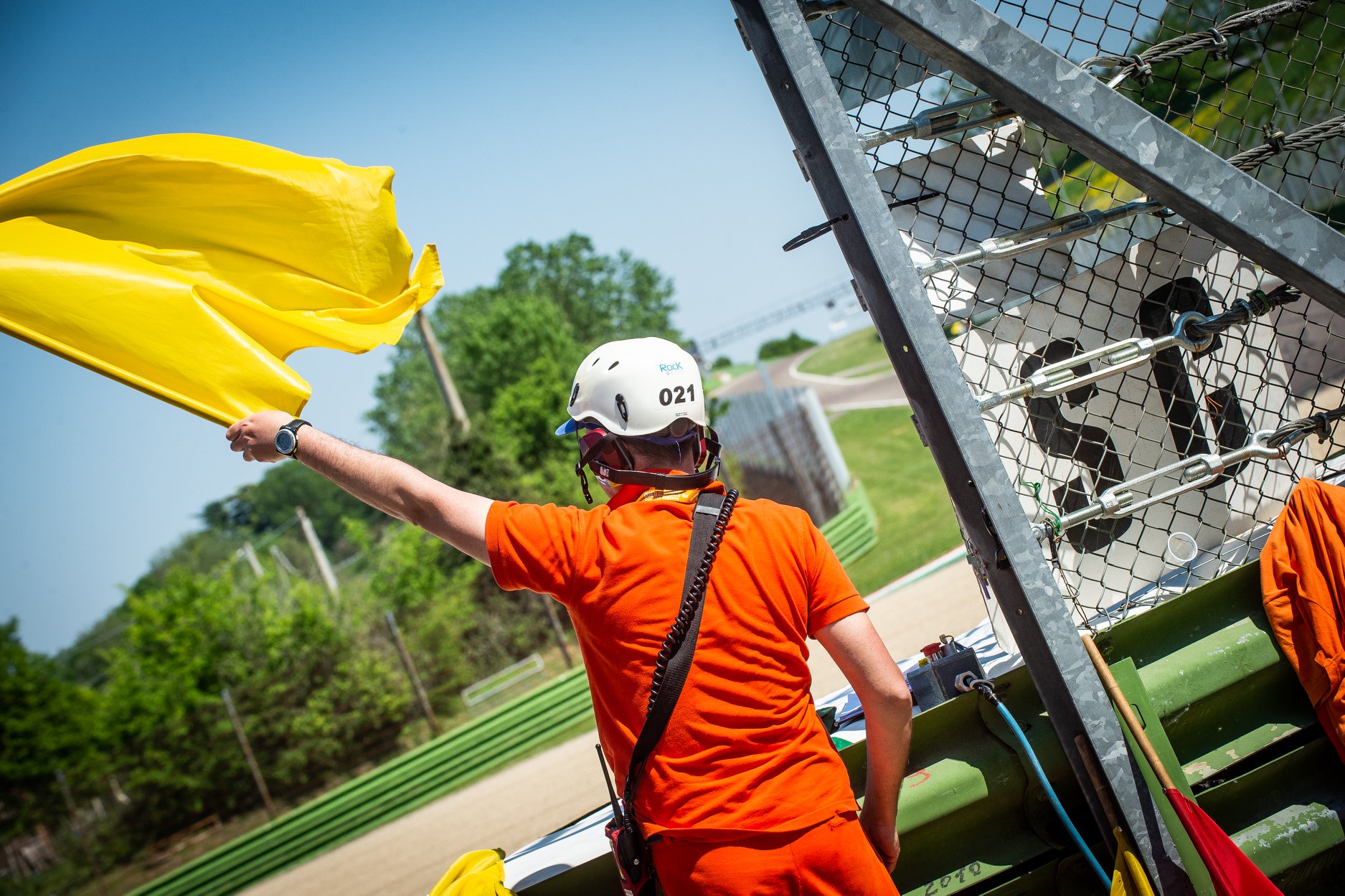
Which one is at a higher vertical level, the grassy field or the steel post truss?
the grassy field

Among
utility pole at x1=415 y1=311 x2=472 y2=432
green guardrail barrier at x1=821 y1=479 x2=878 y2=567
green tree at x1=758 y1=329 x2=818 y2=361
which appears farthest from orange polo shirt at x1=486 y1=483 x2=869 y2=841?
green tree at x1=758 y1=329 x2=818 y2=361

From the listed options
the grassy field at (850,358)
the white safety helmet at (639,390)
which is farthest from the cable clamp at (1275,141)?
the grassy field at (850,358)

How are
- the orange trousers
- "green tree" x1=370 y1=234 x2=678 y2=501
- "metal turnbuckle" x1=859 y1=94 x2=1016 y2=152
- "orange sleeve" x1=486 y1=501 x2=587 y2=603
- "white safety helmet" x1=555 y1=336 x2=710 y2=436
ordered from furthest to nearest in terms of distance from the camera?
"green tree" x1=370 y1=234 x2=678 y2=501 → "metal turnbuckle" x1=859 y1=94 x2=1016 y2=152 → "white safety helmet" x1=555 y1=336 x2=710 y2=436 → "orange sleeve" x1=486 y1=501 x2=587 y2=603 → the orange trousers

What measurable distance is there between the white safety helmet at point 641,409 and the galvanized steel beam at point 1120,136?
45.2 inches

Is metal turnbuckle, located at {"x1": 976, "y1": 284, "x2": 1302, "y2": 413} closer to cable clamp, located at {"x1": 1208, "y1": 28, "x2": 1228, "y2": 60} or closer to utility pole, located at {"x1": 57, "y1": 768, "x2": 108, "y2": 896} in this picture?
cable clamp, located at {"x1": 1208, "y1": 28, "x2": 1228, "y2": 60}

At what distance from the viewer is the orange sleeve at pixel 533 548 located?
2.08 m

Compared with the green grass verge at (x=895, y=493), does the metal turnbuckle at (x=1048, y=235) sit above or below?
above

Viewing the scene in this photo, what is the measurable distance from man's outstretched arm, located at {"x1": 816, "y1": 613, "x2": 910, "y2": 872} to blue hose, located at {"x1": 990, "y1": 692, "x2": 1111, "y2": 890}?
1.52ft

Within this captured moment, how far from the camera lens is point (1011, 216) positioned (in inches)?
113

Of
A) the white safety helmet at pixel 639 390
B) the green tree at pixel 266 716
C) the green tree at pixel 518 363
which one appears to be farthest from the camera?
the green tree at pixel 518 363

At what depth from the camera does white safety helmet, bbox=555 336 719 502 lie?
2.30 m

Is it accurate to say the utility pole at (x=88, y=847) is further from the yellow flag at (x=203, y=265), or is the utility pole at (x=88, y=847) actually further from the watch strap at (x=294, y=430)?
the watch strap at (x=294, y=430)

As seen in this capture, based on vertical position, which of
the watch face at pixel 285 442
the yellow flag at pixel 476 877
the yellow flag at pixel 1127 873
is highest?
the watch face at pixel 285 442

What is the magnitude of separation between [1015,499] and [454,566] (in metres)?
21.8
